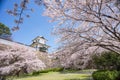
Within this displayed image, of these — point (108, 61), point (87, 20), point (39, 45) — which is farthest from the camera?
point (39, 45)

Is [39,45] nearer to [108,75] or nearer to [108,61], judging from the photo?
[108,61]

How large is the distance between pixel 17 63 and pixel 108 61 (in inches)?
333

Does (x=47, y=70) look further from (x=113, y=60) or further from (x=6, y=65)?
(x=113, y=60)

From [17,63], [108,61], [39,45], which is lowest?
[108,61]

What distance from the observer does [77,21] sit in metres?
8.94

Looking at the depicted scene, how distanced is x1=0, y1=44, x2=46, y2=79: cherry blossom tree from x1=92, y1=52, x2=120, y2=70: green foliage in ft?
21.9

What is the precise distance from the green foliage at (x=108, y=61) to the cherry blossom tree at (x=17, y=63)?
6.67m

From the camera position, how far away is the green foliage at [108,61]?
605 inches

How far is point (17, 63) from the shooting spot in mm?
19625

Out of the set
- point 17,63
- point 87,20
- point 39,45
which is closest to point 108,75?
point 87,20

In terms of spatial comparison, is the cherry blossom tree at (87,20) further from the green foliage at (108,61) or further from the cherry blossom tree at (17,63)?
the cherry blossom tree at (17,63)

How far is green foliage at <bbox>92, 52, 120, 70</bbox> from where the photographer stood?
15375mm

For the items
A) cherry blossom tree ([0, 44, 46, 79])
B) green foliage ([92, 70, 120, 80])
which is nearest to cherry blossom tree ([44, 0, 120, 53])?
green foliage ([92, 70, 120, 80])

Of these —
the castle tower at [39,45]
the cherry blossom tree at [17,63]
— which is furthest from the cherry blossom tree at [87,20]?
the castle tower at [39,45]
